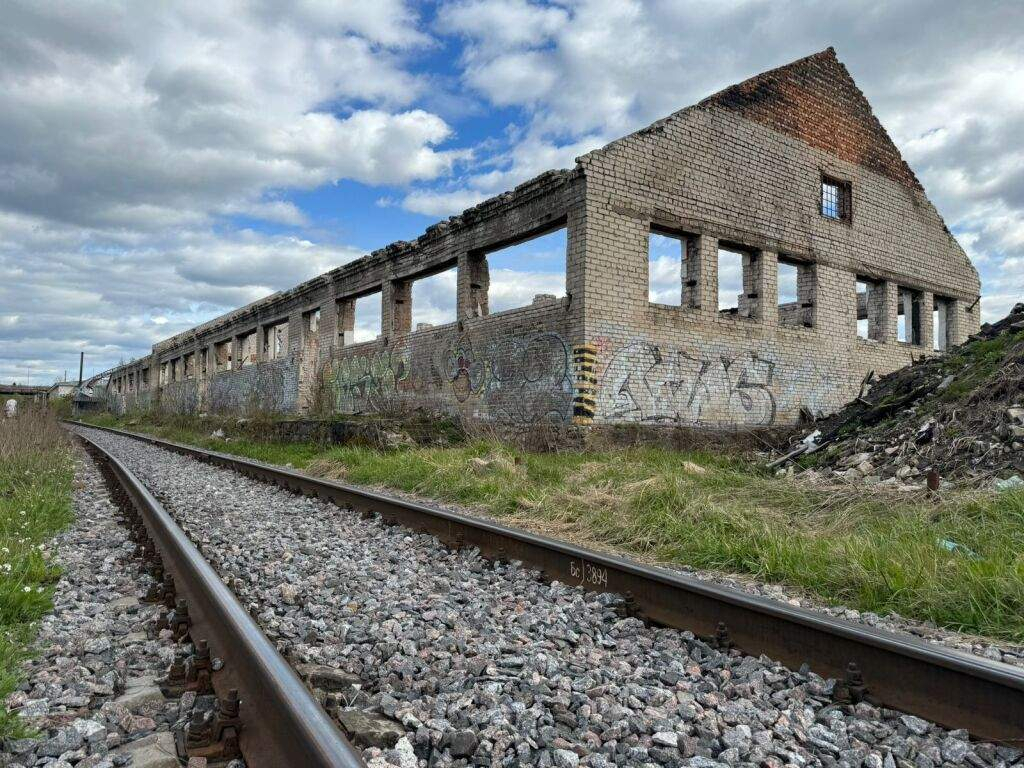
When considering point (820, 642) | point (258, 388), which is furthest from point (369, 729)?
point (258, 388)

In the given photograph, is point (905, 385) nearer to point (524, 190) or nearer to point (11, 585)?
point (524, 190)

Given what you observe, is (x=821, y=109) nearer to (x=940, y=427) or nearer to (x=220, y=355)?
Answer: (x=940, y=427)

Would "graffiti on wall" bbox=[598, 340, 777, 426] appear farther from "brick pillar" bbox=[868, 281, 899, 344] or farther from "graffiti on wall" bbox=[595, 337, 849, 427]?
"brick pillar" bbox=[868, 281, 899, 344]

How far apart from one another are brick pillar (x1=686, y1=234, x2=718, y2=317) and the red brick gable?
2.82 meters

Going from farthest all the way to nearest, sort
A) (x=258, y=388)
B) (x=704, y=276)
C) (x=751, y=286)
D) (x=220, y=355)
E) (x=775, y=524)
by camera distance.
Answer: (x=220, y=355)
(x=258, y=388)
(x=751, y=286)
(x=704, y=276)
(x=775, y=524)

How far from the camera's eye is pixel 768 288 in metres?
14.3

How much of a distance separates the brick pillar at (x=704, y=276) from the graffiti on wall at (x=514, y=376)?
10.0ft

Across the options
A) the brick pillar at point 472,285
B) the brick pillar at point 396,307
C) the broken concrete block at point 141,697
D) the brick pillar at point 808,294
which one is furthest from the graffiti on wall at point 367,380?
the broken concrete block at point 141,697

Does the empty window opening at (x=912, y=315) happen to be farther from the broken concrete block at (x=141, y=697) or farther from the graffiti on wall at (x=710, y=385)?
the broken concrete block at (x=141, y=697)

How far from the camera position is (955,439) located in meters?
7.68

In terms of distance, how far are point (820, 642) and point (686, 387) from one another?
33.5ft

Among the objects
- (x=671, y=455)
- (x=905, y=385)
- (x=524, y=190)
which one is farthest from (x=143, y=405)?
(x=905, y=385)

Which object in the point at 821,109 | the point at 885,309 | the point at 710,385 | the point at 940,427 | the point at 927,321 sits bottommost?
the point at 940,427

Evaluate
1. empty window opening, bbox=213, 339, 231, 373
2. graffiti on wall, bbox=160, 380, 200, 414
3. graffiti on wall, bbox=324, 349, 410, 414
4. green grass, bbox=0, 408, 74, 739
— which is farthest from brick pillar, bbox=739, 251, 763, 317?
graffiti on wall, bbox=160, 380, 200, 414
